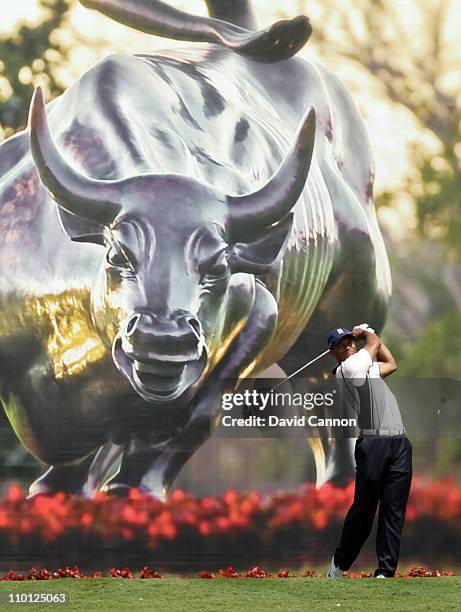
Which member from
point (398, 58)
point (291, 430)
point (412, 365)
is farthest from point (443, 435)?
point (398, 58)

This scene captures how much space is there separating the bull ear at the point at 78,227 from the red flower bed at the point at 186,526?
5.34 ft

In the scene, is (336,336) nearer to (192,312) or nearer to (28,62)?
(192,312)

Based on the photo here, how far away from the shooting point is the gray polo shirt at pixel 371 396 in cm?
723

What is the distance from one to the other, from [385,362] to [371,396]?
0.29m

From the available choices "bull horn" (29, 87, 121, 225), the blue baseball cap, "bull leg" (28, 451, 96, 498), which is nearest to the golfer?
the blue baseball cap

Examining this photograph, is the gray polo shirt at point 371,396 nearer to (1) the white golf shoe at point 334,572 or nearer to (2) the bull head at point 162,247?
(1) the white golf shoe at point 334,572

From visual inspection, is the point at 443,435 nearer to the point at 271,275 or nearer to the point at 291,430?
the point at 291,430

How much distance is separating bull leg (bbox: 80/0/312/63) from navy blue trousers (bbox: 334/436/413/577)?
272cm

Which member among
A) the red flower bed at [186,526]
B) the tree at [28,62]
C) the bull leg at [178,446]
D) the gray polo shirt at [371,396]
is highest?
the tree at [28,62]

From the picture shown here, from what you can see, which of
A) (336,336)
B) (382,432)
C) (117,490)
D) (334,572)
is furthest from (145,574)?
(336,336)

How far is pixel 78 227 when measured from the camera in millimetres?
7902

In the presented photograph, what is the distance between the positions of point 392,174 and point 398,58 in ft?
2.59

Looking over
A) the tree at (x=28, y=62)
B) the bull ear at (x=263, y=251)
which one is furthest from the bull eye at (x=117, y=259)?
the tree at (x=28, y=62)

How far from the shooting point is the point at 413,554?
27.0ft
